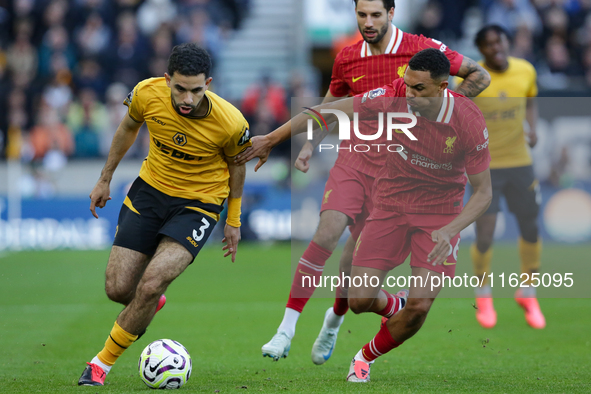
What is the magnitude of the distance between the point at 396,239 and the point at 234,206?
1.26m

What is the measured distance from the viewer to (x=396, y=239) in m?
5.61

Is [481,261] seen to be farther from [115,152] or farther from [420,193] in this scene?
[115,152]

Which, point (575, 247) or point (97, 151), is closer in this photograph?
point (575, 247)

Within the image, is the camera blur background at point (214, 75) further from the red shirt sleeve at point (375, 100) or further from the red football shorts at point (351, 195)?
the red shirt sleeve at point (375, 100)

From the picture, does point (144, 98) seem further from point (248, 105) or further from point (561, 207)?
point (248, 105)

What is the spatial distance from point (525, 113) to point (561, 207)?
15.2 feet

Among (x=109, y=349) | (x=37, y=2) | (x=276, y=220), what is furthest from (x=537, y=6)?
(x=109, y=349)

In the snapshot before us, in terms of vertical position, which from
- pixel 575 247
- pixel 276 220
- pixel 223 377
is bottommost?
pixel 276 220

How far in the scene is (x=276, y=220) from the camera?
598 inches

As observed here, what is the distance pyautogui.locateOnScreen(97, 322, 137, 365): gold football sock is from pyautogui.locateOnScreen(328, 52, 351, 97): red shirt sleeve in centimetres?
261

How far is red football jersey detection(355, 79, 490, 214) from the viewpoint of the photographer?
17.2 feet

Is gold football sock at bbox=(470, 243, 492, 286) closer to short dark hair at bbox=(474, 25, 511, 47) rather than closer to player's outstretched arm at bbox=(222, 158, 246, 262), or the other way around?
short dark hair at bbox=(474, 25, 511, 47)

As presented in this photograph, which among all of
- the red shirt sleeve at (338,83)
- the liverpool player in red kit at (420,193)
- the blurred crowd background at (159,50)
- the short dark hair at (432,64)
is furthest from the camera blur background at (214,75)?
the short dark hair at (432,64)

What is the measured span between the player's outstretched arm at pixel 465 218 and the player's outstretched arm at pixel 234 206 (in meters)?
1.51
